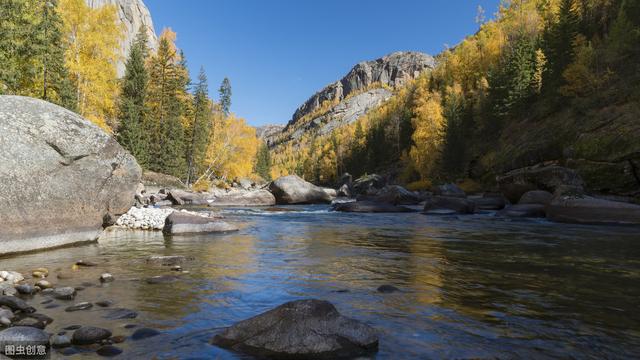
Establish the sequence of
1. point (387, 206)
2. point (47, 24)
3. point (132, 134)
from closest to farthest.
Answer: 1. point (47, 24)
2. point (387, 206)
3. point (132, 134)

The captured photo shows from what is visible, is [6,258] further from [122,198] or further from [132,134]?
[132,134]

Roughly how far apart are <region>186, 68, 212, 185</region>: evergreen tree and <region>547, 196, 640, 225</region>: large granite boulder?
39183mm

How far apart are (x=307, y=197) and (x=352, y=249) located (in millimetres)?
27531

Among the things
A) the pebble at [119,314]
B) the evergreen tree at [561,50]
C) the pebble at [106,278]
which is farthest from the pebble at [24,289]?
the evergreen tree at [561,50]

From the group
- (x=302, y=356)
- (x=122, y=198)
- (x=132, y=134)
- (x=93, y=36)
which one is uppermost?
(x=93, y=36)

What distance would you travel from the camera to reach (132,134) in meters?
38.2

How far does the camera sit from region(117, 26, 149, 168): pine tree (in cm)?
3819

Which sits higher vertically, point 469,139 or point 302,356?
point 469,139

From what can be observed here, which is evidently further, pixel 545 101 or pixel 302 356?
pixel 545 101

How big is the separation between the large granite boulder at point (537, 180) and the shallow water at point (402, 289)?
12.3 m

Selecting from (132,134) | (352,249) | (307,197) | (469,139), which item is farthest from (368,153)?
(352,249)

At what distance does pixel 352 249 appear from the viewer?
11648 millimetres

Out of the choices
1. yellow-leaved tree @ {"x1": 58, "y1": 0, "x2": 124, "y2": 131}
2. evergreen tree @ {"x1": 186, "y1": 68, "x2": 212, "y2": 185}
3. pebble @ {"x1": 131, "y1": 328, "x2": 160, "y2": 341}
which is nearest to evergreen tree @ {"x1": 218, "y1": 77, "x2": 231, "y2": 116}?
evergreen tree @ {"x1": 186, "y1": 68, "x2": 212, "y2": 185}

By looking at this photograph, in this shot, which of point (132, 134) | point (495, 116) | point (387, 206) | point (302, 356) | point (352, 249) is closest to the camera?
point (302, 356)
